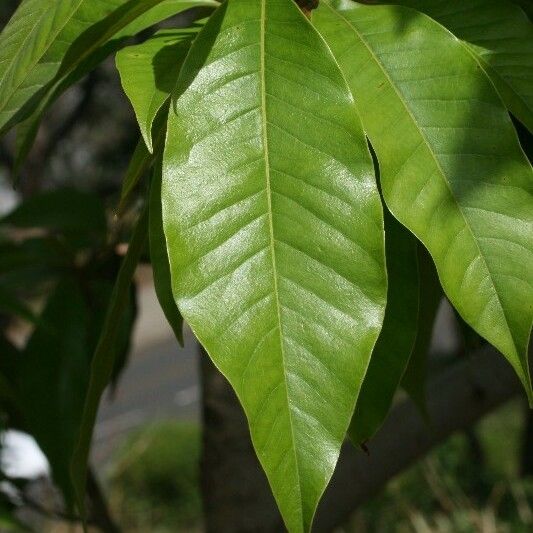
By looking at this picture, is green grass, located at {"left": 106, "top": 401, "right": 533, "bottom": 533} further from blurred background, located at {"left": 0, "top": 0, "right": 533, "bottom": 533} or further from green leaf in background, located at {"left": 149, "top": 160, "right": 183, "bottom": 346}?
green leaf in background, located at {"left": 149, "top": 160, "right": 183, "bottom": 346}

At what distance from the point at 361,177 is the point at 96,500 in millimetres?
1297

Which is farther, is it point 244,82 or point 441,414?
point 441,414

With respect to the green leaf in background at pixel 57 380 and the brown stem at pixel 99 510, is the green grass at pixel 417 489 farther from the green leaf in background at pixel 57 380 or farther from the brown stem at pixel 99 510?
the green leaf in background at pixel 57 380

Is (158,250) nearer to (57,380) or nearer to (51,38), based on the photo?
(51,38)

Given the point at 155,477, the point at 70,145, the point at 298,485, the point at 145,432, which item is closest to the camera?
the point at 298,485

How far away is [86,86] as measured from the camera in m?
5.03

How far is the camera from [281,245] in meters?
0.68

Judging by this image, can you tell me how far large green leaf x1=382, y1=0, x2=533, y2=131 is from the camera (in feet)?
2.60

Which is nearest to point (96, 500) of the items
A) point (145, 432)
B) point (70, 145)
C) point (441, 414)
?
point (441, 414)

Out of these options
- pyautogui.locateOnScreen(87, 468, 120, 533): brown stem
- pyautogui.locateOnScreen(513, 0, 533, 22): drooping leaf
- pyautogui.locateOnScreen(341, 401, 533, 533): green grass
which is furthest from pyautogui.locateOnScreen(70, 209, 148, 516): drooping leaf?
pyautogui.locateOnScreen(341, 401, 533, 533): green grass

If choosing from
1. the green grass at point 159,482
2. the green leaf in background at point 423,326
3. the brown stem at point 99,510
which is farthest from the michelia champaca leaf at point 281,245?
the green grass at point 159,482

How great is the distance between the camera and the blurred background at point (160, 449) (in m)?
3.26

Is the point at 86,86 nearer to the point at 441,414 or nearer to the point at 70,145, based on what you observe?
the point at 441,414

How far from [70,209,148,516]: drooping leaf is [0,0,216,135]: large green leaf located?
0.45ft
